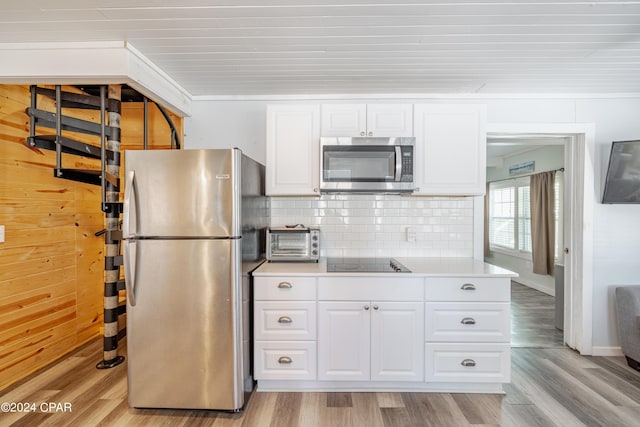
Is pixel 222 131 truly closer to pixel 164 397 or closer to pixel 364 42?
pixel 364 42

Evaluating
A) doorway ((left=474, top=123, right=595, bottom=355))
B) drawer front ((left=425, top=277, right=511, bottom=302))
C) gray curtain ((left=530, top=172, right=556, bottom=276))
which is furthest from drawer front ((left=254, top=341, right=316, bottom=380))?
gray curtain ((left=530, top=172, right=556, bottom=276))

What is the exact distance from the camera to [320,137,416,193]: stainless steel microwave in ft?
7.63

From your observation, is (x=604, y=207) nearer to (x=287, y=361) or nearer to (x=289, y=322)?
(x=289, y=322)

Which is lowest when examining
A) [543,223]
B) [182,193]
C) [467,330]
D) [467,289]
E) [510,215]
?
[467,330]

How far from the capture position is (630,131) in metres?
2.71

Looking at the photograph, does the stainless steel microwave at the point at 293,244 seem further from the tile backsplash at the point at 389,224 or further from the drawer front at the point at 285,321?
the drawer front at the point at 285,321

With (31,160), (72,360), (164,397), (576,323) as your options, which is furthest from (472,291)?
(31,160)

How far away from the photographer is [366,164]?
2338 mm

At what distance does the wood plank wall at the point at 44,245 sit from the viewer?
2.22 meters

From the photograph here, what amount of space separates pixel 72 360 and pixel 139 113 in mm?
2302

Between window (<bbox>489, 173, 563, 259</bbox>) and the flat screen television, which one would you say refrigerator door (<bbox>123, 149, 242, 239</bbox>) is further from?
window (<bbox>489, 173, 563, 259</bbox>)

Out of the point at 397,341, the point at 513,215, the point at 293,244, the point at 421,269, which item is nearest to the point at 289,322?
the point at 293,244

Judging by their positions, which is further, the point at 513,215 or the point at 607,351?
the point at 513,215

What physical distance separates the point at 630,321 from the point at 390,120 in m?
2.57
